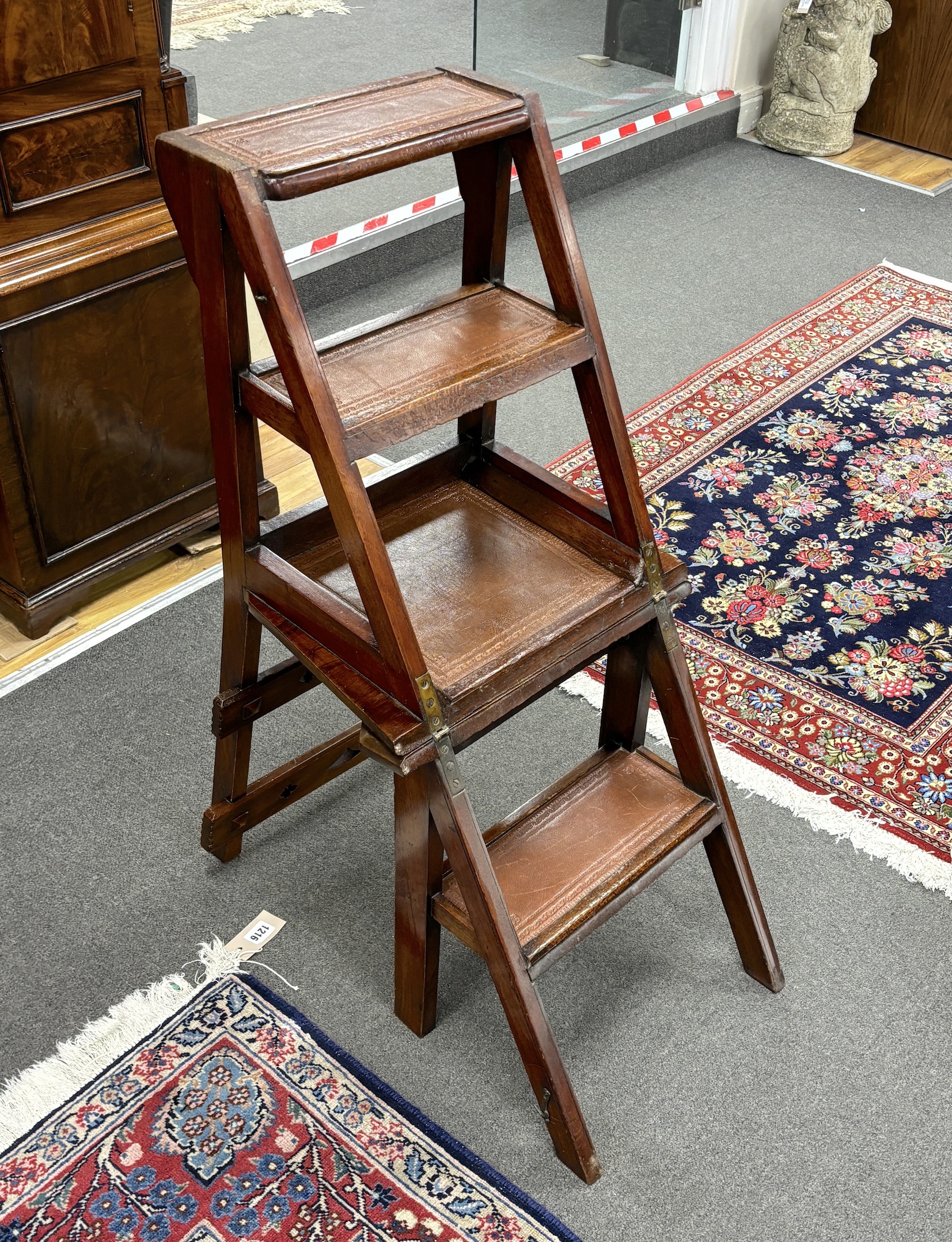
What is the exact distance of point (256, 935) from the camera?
6.84ft

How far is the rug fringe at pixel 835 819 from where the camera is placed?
2219 mm

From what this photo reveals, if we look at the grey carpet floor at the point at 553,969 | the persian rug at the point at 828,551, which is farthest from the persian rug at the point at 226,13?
the grey carpet floor at the point at 553,969

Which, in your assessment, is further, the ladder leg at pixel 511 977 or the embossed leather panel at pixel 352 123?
the ladder leg at pixel 511 977

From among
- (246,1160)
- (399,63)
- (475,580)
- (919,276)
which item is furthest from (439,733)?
(399,63)

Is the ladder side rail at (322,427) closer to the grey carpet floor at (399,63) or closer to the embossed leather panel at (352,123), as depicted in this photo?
the embossed leather panel at (352,123)

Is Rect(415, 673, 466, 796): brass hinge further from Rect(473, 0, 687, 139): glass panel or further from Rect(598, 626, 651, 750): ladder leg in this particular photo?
Rect(473, 0, 687, 139): glass panel

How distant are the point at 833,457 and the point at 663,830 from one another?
70.8 inches

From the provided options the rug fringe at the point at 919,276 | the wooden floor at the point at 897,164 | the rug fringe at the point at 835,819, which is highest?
the wooden floor at the point at 897,164

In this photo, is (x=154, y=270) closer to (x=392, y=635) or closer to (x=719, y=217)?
(x=392, y=635)

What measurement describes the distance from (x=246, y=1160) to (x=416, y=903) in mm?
433

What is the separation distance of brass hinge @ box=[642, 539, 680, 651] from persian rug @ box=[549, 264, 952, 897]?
684 mm

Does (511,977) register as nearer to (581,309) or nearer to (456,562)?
(456,562)

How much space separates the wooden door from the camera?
5.00m

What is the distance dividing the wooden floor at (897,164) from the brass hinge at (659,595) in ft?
12.5
